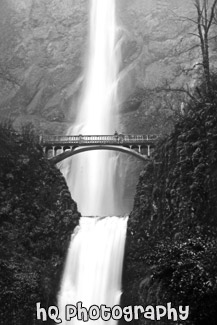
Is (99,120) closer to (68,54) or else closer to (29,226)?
(68,54)

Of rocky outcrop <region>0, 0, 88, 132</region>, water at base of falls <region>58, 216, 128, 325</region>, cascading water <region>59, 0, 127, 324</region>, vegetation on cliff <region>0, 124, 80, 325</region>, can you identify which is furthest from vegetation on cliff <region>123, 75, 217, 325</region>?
rocky outcrop <region>0, 0, 88, 132</region>

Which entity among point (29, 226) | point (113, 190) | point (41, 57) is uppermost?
point (41, 57)

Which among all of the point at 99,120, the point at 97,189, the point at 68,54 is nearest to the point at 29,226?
the point at 97,189

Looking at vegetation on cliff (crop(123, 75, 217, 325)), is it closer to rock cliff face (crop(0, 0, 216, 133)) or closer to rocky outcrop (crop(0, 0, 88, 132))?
rock cliff face (crop(0, 0, 216, 133))

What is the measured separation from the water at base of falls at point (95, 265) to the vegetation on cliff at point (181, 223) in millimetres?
824

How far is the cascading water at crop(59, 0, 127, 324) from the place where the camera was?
2400 cm

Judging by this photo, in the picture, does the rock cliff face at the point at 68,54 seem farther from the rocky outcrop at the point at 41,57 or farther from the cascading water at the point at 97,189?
the cascading water at the point at 97,189

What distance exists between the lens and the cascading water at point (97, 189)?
2400 centimetres

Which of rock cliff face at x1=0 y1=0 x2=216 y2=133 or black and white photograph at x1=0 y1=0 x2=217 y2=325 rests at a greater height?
rock cliff face at x1=0 y1=0 x2=216 y2=133

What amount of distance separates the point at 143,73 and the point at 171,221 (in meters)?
38.6

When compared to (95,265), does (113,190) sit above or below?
above

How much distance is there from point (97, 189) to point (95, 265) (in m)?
20.4

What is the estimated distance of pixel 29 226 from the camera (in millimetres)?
26047

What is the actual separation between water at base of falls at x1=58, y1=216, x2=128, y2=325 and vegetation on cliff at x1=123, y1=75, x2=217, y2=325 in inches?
32.4
